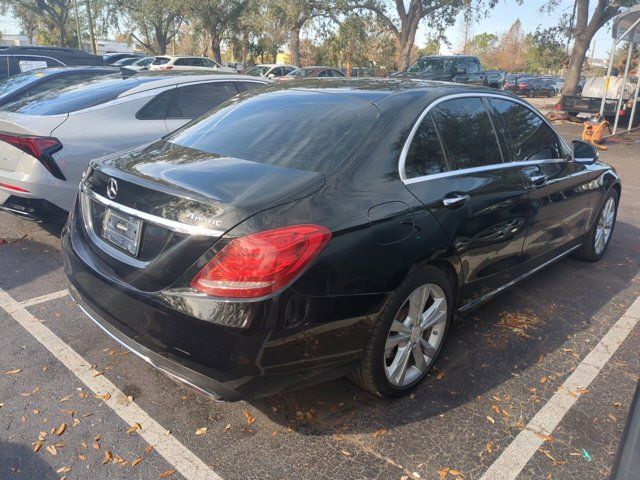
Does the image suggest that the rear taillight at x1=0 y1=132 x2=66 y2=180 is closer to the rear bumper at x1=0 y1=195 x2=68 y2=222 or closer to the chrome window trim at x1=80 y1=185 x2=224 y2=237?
the rear bumper at x1=0 y1=195 x2=68 y2=222

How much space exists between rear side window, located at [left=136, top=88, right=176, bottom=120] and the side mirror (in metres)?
3.89

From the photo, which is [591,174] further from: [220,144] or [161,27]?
[161,27]

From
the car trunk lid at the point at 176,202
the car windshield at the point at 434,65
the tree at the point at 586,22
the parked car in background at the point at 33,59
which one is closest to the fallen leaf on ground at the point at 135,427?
the car trunk lid at the point at 176,202

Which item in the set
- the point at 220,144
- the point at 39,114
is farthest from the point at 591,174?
the point at 39,114

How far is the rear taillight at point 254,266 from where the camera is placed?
7.11 ft

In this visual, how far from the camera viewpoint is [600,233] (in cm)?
519

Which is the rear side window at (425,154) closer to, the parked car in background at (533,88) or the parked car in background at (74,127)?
the parked car in background at (74,127)

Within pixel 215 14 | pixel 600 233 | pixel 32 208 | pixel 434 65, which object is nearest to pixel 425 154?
pixel 600 233

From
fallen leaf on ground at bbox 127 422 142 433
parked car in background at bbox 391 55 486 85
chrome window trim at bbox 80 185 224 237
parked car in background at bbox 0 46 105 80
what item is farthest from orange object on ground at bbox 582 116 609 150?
fallen leaf on ground at bbox 127 422 142 433

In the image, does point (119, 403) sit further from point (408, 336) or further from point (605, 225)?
point (605, 225)

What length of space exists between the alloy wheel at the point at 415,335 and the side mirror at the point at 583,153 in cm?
230

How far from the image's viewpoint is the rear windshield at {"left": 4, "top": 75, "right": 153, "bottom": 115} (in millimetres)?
4859

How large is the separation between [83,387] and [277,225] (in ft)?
5.25

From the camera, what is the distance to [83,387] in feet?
9.68
